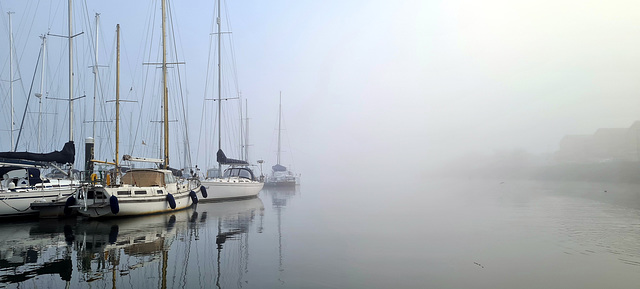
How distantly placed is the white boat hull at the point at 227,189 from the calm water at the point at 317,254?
13.6m

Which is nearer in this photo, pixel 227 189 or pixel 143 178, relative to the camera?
pixel 143 178

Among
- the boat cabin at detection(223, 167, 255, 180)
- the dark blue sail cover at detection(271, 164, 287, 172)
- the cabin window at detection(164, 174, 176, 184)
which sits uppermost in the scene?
the dark blue sail cover at detection(271, 164, 287, 172)

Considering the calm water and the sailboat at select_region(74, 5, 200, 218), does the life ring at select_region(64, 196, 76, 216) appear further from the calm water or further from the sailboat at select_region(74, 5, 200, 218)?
the calm water

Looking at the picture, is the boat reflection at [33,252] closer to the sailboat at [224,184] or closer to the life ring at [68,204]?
the life ring at [68,204]

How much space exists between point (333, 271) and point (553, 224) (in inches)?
630

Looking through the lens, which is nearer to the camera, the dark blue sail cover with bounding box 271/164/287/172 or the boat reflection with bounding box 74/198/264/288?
the boat reflection with bounding box 74/198/264/288

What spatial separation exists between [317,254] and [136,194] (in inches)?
531

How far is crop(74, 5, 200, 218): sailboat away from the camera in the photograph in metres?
22.7

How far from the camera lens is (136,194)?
79.0ft

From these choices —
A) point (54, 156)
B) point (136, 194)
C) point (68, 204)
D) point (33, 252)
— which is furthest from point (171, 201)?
point (33, 252)

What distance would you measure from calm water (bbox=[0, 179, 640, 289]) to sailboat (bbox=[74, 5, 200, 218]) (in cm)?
77

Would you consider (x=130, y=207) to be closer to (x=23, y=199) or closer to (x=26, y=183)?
(x=23, y=199)

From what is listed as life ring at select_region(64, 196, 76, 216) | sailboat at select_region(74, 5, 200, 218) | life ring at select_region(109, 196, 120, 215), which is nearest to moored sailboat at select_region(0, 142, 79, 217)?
life ring at select_region(64, 196, 76, 216)

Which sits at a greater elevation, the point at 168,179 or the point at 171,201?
the point at 168,179
